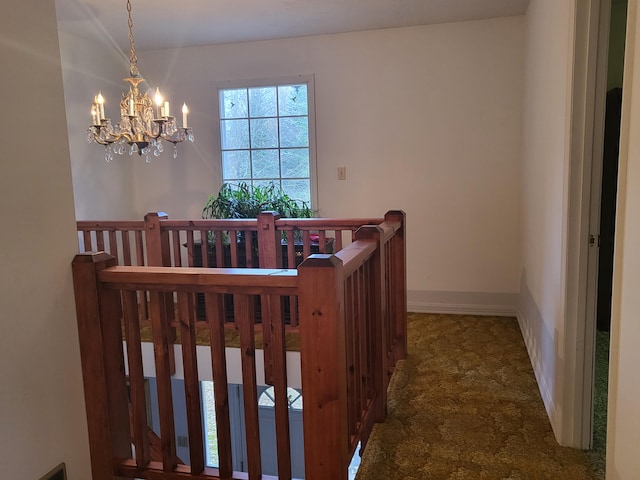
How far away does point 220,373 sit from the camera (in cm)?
172

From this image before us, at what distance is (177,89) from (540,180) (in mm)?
3290

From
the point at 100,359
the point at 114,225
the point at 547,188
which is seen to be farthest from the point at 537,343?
the point at 114,225

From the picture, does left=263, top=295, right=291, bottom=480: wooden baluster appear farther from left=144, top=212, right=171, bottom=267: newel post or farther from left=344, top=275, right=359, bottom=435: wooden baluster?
left=144, top=212, right=171, bottom=267: newel post

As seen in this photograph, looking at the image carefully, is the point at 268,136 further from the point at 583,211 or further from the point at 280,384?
the point at 280,384

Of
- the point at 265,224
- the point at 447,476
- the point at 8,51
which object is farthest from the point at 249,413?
the point at 265,224

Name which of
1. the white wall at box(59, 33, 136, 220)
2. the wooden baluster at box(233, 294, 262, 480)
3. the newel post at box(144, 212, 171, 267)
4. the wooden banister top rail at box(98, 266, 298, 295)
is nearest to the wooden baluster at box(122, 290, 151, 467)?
the wooden banister top rail at box(98, 266, 298, 295)

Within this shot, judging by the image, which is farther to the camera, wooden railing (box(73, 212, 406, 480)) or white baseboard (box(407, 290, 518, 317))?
white baseboard (box(407, 290, 518, 317))

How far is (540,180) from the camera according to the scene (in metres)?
2.86

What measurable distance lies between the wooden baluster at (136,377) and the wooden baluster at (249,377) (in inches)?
15.4

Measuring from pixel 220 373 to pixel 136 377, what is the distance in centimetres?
33

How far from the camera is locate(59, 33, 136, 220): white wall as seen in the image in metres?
4.14

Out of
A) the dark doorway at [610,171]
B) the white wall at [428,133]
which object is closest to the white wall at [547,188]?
the white wall at [428,133]

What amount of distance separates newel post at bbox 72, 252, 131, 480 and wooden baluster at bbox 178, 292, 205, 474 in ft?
0.78

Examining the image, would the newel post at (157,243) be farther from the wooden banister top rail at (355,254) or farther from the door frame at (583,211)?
the door frame at (583,211)
